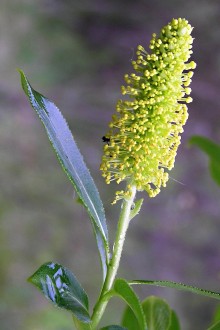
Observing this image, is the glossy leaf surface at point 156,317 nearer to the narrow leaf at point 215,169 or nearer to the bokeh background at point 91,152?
the narrow leaf at point 215,169

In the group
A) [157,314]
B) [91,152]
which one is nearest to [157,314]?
[157,314]

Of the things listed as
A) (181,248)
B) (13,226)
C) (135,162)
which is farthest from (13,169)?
(135,162)

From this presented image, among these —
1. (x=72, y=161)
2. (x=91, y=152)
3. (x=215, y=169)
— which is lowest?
(x=72, y=161)

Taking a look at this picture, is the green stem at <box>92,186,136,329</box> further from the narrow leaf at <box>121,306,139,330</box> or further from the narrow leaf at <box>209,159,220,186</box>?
the narrow leaf at <box>209,159,220,186</box>

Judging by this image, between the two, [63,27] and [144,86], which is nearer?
[144,86]

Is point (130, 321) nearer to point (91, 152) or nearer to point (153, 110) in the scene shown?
point (153, 110)

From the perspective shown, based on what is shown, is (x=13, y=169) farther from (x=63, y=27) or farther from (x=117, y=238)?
(x=117, y=238)

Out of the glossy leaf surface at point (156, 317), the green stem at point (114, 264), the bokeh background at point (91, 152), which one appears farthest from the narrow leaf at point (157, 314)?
the bokeh background at point (91, 152)

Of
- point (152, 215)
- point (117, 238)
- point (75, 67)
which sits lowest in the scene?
point (117, 238)
